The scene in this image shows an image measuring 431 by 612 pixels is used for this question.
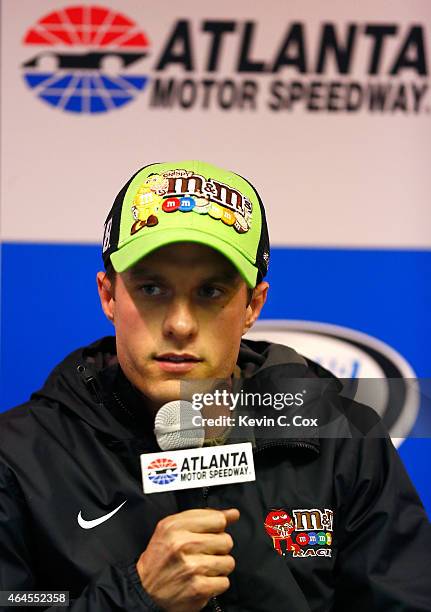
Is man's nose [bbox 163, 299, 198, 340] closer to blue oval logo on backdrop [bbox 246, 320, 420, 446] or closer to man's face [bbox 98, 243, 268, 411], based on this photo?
man's face [bbox 98, 243, 268, 411]

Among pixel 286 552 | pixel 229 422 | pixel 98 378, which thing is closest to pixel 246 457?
pixel 229 422

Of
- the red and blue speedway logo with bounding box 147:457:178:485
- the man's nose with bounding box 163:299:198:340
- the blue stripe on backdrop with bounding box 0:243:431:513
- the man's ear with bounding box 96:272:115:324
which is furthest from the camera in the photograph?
the blue stripe on backdrop with bounding box 0:243:431:513

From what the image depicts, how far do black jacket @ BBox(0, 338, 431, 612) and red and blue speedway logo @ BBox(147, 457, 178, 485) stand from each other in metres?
0.12

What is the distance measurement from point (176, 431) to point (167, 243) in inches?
8.0

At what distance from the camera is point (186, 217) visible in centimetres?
93

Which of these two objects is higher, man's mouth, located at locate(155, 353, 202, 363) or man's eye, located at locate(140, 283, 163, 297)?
man's eye, located at locate(140, 283, 163, 297)

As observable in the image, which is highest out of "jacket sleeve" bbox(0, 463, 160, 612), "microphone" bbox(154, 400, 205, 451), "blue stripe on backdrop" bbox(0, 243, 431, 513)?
"blue stripe on backdrop" bbox(0, 243, 431, 513)

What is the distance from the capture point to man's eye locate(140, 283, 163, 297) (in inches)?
36.2

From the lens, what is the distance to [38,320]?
154 centimetres

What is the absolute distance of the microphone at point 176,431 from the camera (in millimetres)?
810

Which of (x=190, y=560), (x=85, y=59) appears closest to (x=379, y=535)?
(x=190, y=560)

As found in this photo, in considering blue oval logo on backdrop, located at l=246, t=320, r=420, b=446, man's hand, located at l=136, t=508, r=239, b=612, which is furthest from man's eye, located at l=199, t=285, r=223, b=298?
blue oval logo on backdrop, located at l=246, t=320, r=420, b=446

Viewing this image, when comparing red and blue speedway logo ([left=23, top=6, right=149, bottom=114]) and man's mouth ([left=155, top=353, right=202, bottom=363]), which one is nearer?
man's mouth ([left=155, top=353, right=202, bottom=363])

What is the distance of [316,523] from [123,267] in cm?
34
